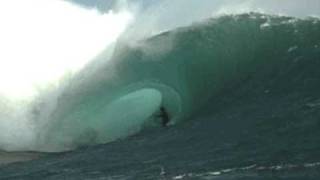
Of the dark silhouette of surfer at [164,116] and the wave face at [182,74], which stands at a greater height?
the wave face at [182,74]

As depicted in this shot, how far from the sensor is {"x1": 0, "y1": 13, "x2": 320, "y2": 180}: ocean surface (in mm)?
16078

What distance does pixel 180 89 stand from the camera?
2530 cm

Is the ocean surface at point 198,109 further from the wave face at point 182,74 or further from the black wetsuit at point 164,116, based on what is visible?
the black wetsuit at point 164,116

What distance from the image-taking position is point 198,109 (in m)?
23.1

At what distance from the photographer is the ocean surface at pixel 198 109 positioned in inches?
633

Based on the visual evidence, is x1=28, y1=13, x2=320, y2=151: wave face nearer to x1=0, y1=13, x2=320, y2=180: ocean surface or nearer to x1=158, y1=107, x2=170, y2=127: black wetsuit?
x1=0, y1=13, x2=320, y2=180: ocean surface

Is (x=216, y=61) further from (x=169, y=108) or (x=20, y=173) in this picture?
(x=20, y=173)

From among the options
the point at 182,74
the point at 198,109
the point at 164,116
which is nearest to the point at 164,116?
the point at 164,116

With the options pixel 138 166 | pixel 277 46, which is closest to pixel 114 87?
pixel 277 46

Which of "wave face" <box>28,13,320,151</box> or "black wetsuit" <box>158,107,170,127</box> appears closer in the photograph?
"wave face" <box>28,13,320,151</box>

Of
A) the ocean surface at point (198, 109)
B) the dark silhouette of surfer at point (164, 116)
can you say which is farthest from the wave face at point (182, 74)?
the dark silhouette of surfer at point (164, 116)

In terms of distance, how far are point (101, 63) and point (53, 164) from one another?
9639 mm

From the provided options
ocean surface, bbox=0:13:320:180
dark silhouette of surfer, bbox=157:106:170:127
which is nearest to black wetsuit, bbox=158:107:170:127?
dark silhouette of surfer, bbox=157:106:170:127

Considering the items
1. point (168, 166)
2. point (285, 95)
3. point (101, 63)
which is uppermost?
point (101, 63)
